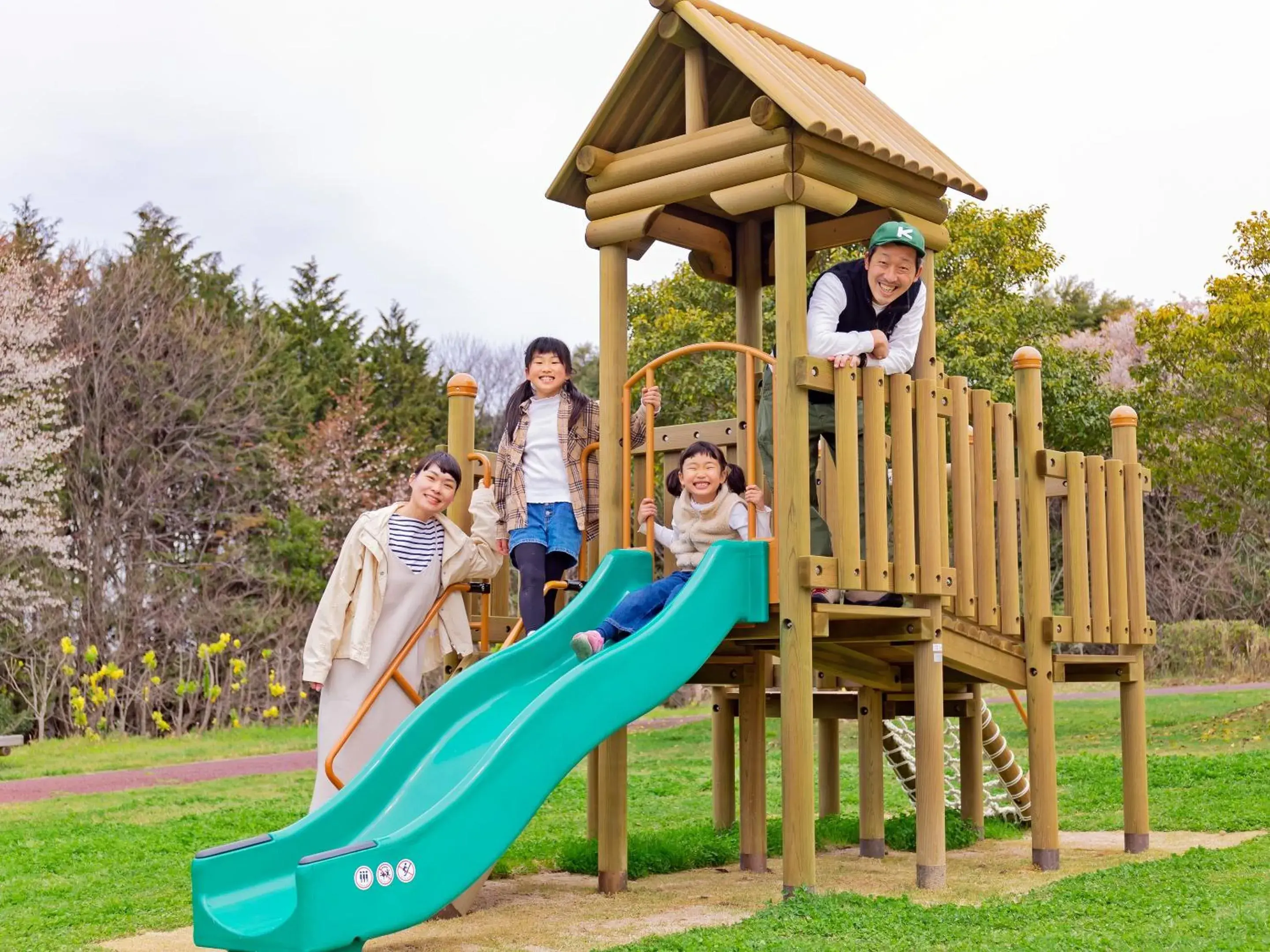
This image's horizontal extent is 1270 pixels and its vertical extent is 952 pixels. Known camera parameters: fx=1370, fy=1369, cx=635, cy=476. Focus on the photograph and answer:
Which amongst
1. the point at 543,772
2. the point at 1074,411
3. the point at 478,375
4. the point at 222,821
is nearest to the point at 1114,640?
the point at 543,772

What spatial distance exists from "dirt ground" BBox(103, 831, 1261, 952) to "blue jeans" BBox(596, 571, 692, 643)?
1236 millimetres

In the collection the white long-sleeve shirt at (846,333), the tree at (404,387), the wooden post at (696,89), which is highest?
the tree at (404,387)

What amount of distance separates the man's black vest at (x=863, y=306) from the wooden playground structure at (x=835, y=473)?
34cm

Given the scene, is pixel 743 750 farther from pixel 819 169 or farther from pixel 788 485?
pixel 819 169

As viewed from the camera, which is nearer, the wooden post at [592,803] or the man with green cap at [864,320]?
the man with green cap at [864,320]

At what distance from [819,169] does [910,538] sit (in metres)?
1.75

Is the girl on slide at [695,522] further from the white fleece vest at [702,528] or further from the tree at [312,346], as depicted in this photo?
the tree at [312,346]

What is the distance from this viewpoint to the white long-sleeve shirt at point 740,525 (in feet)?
21.0

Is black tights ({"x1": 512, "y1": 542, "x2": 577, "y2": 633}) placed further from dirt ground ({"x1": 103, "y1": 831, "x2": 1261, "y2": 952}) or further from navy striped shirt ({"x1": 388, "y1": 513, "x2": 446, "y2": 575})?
dirt ground ({"x1": 103, "y1": 831, "x2": 1261, "y2": 952})

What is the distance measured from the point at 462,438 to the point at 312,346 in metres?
22.9

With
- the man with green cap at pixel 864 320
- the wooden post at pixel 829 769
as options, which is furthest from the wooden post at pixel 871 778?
the man with green cap at pixel 864 320

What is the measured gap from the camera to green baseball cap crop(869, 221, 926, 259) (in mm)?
6387

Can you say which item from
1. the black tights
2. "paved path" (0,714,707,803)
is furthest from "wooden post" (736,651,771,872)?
"paved path" (0,714,707,803)

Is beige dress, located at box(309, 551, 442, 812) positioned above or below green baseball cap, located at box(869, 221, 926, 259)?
below
